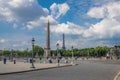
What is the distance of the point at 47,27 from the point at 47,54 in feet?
56.5

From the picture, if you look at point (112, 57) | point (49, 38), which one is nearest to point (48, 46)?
point (49, 38)

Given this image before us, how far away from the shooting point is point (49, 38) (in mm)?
132000

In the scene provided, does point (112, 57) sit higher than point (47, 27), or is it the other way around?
point (47, 27)

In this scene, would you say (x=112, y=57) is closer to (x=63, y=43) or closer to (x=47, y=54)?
(x=63, y=43)

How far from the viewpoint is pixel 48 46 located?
134 m

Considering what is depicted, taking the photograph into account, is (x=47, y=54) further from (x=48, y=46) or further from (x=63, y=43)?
(x=63, y=43)

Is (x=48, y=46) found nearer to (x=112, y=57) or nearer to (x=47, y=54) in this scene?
(x=47, y=54)

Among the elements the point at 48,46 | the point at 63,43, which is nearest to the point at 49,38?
the point at 48,46

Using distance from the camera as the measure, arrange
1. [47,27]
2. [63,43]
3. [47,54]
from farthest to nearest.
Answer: [63,43], [47,54], [47,27]

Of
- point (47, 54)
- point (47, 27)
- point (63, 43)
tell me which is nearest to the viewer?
point (47, 27)

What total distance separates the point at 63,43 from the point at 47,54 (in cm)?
4592

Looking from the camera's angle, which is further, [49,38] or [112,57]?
[112,57]

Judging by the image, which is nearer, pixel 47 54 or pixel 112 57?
pixel 47 54

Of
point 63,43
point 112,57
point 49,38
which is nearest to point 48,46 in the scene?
point 49,38
